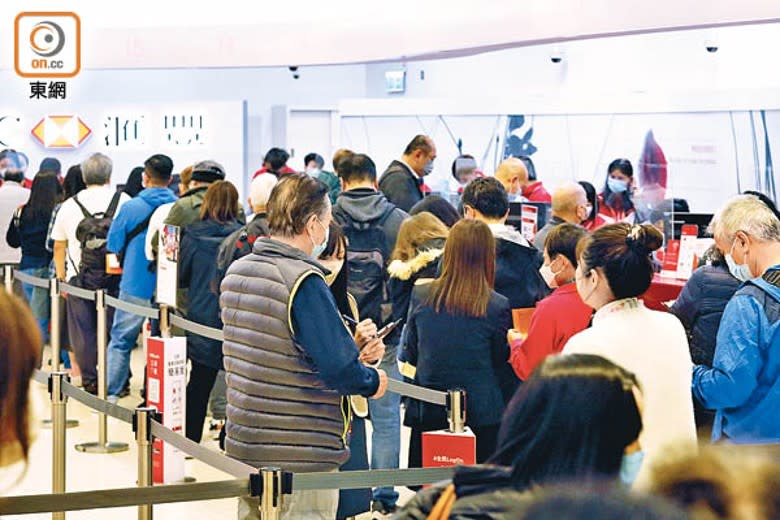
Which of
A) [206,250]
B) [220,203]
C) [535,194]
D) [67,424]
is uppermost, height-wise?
[535,194]

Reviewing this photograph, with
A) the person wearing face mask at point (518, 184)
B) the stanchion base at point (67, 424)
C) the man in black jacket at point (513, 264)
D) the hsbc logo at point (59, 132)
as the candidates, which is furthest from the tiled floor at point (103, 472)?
the hsbc logo at point (59, 132)

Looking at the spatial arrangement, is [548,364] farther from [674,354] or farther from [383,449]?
[383,449]

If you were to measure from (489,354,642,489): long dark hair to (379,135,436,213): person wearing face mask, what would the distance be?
564cm

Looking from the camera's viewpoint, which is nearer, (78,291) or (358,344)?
(358,344)

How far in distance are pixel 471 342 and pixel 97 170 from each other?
169 inches

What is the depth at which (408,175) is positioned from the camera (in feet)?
25.8

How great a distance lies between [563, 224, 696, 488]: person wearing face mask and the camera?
345 cm

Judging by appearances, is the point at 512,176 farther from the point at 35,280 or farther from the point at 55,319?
the point at 35,280

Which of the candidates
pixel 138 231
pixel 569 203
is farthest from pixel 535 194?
pixel 138 231

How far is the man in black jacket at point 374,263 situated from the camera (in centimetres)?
631

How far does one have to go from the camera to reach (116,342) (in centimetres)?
873

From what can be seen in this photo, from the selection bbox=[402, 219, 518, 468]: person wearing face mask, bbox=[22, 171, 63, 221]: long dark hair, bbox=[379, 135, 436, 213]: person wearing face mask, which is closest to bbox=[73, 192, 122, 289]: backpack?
bbox=[22, 171, 63, 221]: long dark hair
